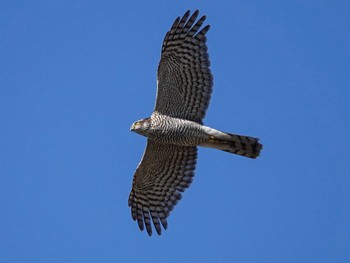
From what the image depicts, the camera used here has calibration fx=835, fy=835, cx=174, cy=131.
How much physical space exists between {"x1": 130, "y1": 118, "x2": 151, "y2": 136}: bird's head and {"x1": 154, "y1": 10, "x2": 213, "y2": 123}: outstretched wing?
312 millimetres

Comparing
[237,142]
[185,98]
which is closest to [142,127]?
[185,98]

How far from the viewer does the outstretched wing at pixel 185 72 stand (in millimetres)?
13891

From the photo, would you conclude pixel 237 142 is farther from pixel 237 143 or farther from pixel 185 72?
pixel 185 72

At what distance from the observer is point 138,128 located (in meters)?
14.1

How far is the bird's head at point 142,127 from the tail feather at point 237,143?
1.01m

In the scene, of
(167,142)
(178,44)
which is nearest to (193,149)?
(167,142)

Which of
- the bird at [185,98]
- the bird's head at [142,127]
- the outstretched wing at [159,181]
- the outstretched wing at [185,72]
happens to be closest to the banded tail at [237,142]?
the bird at [185,98]

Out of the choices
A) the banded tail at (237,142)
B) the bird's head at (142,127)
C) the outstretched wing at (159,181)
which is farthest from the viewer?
the outstretched wing at (159,181)

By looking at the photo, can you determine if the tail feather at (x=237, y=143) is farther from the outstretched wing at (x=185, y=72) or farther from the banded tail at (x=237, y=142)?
the outstretched wing at (x=185, y=72)

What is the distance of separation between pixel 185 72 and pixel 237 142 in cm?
145

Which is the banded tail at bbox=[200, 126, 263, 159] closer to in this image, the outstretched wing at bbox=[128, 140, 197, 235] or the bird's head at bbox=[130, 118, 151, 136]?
the outstretched wing at bbox=[128, 140, 197, 235]

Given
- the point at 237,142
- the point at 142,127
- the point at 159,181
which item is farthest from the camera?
the point at 159,181

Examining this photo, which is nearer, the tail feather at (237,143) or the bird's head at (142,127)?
the tail feather at (237,143)

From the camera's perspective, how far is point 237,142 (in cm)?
1388
